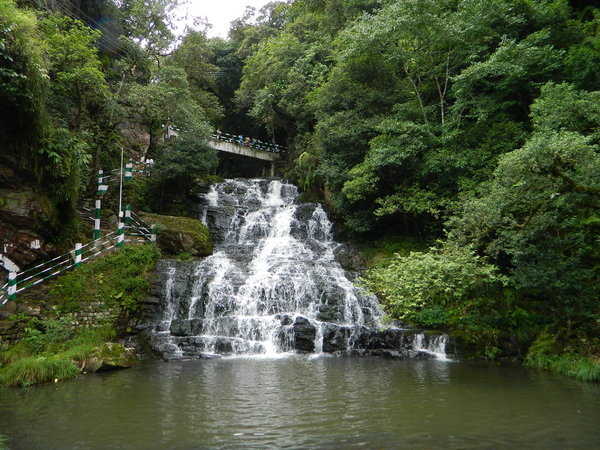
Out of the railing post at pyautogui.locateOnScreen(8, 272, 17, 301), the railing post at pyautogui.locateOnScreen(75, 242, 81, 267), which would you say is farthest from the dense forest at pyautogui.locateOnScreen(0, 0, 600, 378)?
the railing post at pyautogui.locateOnScreen(8, 272, 17, 301)

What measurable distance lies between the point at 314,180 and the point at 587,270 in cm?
1628

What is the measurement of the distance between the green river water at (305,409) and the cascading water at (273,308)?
2.25 metres

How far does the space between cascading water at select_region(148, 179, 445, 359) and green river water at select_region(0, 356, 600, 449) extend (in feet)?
7.37

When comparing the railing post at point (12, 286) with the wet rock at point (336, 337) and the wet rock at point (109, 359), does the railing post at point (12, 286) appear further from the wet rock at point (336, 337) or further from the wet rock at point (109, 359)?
the wet rock at point (336, 337)

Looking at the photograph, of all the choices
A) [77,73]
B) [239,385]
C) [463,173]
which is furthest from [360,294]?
[77,73]

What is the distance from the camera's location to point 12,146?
12.0 meters

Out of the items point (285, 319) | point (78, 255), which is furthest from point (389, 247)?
point (78, 255)

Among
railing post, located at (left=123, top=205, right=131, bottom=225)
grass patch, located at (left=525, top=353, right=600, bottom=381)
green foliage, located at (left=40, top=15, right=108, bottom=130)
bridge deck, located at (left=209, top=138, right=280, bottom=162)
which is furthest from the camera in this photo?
bridge deck, located at (left=209, top=138, right=280, bottom=162)

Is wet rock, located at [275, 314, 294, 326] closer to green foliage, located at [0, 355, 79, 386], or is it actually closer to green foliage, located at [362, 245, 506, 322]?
green foliage, located at [362, 245, 506, 322]

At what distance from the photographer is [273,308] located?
14844 mm

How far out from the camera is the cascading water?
1328cm

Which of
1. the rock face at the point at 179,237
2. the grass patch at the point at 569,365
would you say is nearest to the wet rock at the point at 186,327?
the rock face at the point at 179,237

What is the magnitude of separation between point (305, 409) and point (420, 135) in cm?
1349

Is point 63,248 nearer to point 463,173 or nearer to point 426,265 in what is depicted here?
point 426,265
